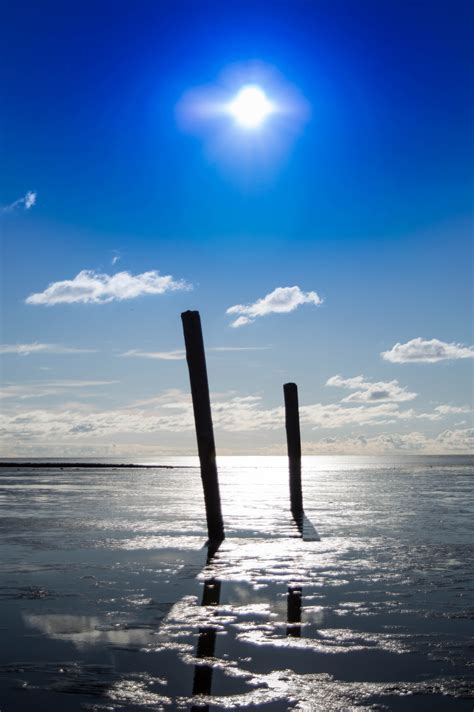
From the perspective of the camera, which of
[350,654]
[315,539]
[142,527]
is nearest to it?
[350,654]

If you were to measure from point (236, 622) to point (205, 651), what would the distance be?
1.17 m

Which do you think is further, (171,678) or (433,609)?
(433,609)

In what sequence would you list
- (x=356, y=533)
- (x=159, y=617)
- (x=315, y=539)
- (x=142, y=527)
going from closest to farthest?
(x=159, y=617)
(x=315, y=539)
(x=356, y=533)
(x=142, y=527)

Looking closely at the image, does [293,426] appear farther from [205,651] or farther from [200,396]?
[205,651]

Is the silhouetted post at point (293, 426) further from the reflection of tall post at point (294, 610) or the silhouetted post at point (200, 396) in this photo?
the reflection of tall post at point (294, 610)

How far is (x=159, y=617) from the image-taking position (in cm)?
707

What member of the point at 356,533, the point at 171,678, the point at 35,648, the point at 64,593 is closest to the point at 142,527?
the point at 356,533

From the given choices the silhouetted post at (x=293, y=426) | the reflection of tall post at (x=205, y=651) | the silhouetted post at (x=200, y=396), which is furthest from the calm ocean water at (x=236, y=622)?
the silhouetted post at (x=293, y=426)

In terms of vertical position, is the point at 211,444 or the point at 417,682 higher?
the point at 211,444

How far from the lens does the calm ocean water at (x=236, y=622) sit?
15.5ft

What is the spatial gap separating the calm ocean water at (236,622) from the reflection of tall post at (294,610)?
40 millimetres

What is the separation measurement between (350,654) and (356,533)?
387 inches

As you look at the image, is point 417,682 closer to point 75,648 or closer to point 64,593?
point 75,648

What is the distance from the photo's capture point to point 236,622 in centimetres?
681
